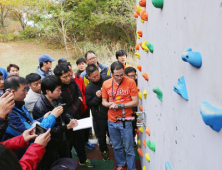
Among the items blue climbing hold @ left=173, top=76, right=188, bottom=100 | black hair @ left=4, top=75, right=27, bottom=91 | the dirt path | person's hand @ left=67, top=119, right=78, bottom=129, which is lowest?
the dirt path

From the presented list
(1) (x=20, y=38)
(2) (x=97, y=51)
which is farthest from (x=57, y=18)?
(1) (x=20, y=38)

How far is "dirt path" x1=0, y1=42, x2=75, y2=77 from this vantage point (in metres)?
13.2

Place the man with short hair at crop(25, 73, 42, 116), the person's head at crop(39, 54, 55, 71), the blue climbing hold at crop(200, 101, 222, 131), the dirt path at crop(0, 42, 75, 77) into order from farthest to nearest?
1. the dirt path at crop(0, 42, 75, 77)
2. the person's head at crop(39, 54, 55, 71)
3. the man with short hair at crop(25, 73, 42, 116)
4. the blue climbing hold at crop(200, 101, 222, 131)

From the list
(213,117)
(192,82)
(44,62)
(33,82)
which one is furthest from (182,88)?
(44,62)

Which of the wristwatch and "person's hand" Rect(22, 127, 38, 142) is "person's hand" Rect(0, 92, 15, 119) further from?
the wristwatch

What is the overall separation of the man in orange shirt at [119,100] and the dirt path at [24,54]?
1075cm

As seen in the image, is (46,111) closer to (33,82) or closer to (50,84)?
(50,84)

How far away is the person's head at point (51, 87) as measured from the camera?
84.4 inches

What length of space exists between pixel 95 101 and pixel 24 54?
14.7 metres

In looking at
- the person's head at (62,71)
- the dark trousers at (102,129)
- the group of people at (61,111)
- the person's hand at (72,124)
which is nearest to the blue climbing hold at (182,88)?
the group of people at (61,111)

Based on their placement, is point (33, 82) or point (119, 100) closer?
point (119, 100)

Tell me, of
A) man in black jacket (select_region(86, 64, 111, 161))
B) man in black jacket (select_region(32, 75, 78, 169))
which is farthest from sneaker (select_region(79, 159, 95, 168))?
man in black jacket (select_region(32, 75, 78, 169))

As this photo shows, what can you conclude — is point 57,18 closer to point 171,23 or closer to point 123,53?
point 123,53

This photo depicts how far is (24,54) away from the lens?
1526 centimetres
